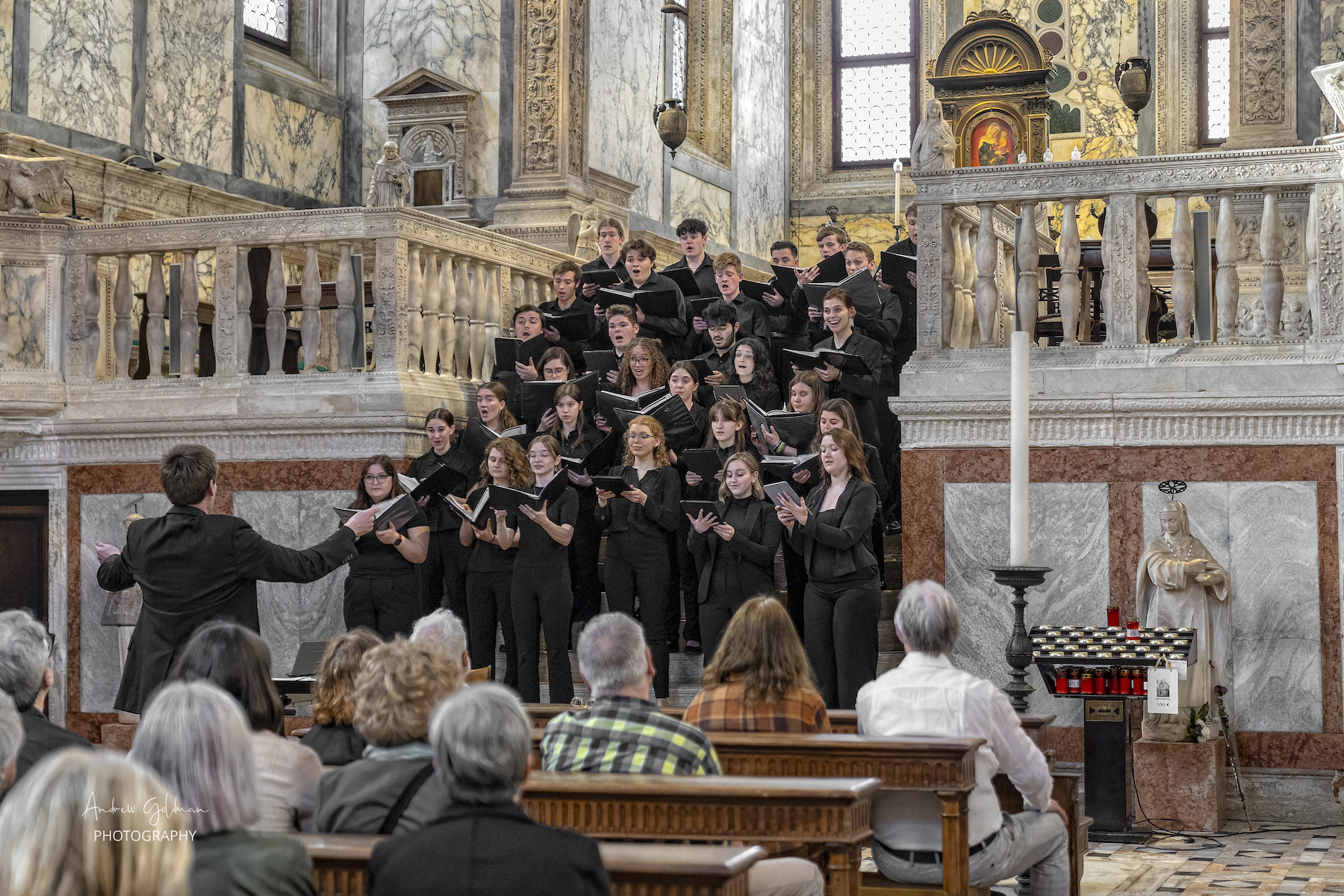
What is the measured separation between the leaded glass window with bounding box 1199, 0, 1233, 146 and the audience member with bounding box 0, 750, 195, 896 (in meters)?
18.9

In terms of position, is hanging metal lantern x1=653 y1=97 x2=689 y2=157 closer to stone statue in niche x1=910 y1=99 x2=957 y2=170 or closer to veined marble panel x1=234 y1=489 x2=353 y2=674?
stone statue in niche x1=910 y1=99 x2=957 y2=170

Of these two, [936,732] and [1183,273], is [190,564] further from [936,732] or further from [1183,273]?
[1183,273]

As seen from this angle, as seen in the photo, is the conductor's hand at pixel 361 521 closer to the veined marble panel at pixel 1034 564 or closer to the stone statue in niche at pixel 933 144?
the veined marble panel at pixel 1034 564

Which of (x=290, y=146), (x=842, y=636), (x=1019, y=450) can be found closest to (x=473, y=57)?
(x=290, y=146)

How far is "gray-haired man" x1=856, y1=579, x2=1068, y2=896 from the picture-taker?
4.88 m

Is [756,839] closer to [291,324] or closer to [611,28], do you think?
[291,324]

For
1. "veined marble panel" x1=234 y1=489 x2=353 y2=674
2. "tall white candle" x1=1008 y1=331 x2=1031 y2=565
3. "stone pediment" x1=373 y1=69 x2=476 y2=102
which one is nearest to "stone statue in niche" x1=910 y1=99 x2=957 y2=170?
"tall white candle" x1=1008 y1=331 x2=1031 y2=565

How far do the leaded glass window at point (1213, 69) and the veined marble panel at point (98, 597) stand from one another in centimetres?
1357

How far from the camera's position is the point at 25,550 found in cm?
1048

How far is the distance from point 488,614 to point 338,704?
4121 mm

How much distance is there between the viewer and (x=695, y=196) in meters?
18.6

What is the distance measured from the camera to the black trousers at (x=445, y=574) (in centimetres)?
888

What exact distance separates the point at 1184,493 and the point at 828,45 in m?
14.2

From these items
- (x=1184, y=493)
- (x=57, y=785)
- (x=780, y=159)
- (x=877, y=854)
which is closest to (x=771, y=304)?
(x=1184, y=493)
